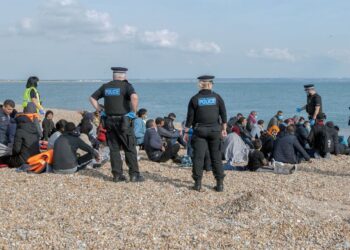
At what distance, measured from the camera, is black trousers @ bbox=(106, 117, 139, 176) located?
8.62 m

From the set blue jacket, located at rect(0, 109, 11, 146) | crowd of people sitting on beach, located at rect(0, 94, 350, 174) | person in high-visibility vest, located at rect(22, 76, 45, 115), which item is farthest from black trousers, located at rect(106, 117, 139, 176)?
person in high-visibility vest, located at rect(22, 76, 45, 115)

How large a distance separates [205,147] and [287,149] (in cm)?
406

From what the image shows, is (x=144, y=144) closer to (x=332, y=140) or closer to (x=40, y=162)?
(x=40, y=162)

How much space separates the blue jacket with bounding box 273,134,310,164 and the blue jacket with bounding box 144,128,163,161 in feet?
8.79

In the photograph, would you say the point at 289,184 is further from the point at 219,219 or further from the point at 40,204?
the point at 40,204

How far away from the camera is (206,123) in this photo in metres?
8.39

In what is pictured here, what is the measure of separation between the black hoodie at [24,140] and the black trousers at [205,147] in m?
3.62

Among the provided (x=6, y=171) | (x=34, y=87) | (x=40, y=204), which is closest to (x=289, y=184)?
(x=40, y=204)

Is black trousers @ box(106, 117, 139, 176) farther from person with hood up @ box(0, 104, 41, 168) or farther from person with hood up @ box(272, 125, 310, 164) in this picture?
person with hood up @ box(272, 125, 310, 164)

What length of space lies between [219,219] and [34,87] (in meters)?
7.72

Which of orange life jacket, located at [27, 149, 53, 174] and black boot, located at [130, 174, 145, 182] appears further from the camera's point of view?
orange life jacket, located at [27, 149, 53, 174]

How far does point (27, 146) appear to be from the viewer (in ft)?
33.7

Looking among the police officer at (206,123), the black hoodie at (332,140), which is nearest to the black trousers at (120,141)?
the police officer at (206,123)

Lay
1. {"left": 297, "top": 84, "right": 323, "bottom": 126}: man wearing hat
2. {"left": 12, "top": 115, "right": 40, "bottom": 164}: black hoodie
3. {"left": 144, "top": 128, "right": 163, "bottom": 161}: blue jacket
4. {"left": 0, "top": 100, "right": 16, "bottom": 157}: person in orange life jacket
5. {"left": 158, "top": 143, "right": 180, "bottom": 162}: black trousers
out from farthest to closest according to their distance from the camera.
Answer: {"left": 297, "top": 84, "right": 323, "bottom": 126}: man wearing hat
{"left": 144, "top": 128, "right": 163, "bottom": 161}: blue jacket
{"left": 158, "top": 143, "right": 180, "bottom": 162}: black trousers
{"left": 0, "top": 100, "right": 16, "bottom": 157}: person in orange life jacket
{"left": 12, "top": 115, "right": 40, "bottom": 164}: black hoodie
